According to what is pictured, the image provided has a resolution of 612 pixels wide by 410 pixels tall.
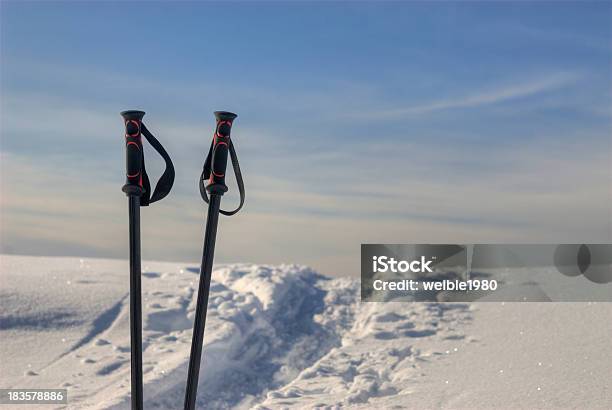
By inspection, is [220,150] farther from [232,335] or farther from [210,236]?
[232,335]

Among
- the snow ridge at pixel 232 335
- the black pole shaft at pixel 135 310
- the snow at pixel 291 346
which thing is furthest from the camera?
the snow ridge at pixel 232 335

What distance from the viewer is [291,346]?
738 centimetres

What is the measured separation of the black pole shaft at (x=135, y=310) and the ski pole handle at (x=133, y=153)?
0.22 ft

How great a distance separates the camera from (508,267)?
739 centimetres

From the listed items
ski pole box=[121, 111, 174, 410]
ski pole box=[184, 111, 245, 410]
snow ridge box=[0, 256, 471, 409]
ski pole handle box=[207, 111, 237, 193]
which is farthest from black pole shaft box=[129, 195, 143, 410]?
snow ridge box=[0, 256, 471, 409]

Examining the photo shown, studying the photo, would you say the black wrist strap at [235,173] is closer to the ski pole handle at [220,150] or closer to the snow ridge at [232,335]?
the ski pole handle at [220,150]

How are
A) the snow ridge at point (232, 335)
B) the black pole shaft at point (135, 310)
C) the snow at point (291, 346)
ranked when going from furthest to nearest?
the snow ridge at point (232, 335) → the snow at point (291, 346) → the black pole shaft at point (135, 310)

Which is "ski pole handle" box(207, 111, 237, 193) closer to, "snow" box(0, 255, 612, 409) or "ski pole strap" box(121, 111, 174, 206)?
"ski pole strap" box(121, 111, 174, 206)

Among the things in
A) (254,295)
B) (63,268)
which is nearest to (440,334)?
(254,295)

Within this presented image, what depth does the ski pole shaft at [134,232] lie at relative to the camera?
3.80 metres

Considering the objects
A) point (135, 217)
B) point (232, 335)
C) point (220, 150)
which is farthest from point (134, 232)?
point (232, 335)

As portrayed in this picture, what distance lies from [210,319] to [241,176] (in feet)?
12.3


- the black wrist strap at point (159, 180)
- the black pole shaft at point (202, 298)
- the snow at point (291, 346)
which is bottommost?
the snow at point (291, 346)

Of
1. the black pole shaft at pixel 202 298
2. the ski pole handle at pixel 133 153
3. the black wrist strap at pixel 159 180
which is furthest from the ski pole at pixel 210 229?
the ski pole handle at pixel 133 153
